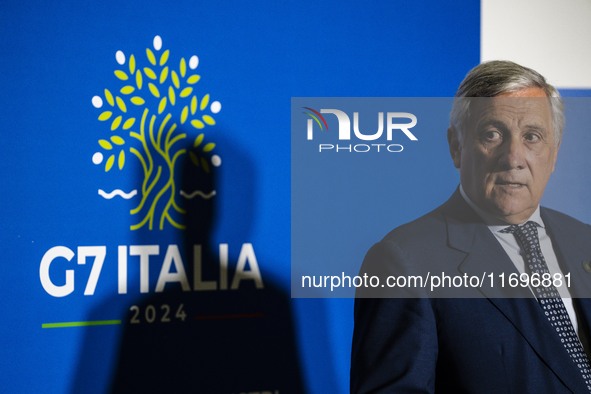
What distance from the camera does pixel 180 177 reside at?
77.6 inches

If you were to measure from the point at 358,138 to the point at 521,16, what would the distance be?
87cm

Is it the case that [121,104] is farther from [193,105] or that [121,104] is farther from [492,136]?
[492,136]

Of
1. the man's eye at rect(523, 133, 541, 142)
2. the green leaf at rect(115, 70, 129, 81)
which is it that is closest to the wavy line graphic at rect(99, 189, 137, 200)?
the green leaf at rect(115, 70, 129, 81)

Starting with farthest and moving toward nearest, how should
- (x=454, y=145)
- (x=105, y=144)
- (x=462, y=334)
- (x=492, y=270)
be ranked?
(x=105, y=144) < (x=454, y=145) < (x=492, y=270) < (x=462, y=334)

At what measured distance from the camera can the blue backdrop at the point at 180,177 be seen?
1.86 meters

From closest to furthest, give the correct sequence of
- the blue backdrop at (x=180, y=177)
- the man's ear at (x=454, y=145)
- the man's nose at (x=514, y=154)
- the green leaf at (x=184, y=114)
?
the man's nose at (x=514, y=154) → the man's ear at (x=454, y=145) → the blue backdrop at (x=180, y=177) → the green leaf at (x=184, y=114)

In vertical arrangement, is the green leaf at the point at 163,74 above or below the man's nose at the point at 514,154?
above

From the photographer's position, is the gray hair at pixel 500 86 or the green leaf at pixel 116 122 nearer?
the gray hair at pixel 500 86

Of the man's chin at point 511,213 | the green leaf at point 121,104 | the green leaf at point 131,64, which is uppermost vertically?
the green leaf at point 131,64

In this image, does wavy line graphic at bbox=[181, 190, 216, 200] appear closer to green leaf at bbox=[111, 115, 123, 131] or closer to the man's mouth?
green leaf at bbox=[111, 115, 123, 131]

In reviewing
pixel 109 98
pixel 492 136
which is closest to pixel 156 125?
pixel 109 98

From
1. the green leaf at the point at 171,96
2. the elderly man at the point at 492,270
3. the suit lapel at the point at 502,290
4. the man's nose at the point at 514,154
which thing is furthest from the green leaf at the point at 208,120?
the man's nose at the point at 514,154

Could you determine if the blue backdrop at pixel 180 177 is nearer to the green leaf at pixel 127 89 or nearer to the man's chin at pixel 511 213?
the green leaf at pixel 127 89

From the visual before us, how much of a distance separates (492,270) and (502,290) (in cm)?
6
